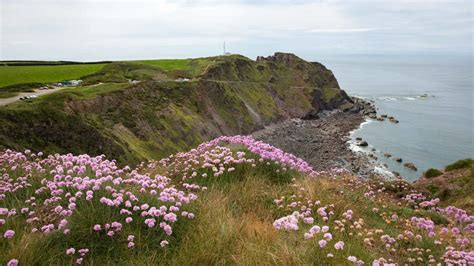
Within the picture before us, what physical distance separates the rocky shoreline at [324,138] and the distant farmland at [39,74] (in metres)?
37.6

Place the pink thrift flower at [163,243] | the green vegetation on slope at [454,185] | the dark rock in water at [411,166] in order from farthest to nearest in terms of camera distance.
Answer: the dark rock in water at [411,166] < the green vegetation on slope at [454,185] < the pink thrift flower at [163,243]

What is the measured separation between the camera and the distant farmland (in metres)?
68.1

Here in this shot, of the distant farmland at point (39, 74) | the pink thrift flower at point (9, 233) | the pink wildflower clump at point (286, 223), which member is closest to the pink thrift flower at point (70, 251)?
the pink thrift flower at point (9, 233)

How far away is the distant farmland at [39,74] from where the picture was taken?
68062mm

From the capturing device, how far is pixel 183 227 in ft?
20.2

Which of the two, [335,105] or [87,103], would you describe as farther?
[335,105]

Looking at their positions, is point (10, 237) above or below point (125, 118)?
above

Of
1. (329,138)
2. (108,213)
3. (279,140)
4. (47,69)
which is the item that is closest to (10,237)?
(108,213)

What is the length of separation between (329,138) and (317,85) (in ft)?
158

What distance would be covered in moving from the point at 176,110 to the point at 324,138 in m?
31.2

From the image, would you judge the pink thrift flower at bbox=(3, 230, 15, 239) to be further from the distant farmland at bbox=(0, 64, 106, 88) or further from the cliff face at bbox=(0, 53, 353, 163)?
the distant farmland at bbox=(0, 64, 106, 88)

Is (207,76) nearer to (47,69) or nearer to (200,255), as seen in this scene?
(47,69)

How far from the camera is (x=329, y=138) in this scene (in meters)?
81.8

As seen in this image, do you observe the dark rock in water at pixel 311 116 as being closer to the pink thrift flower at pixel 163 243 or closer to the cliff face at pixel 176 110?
the cliff face at pixel 176 110
